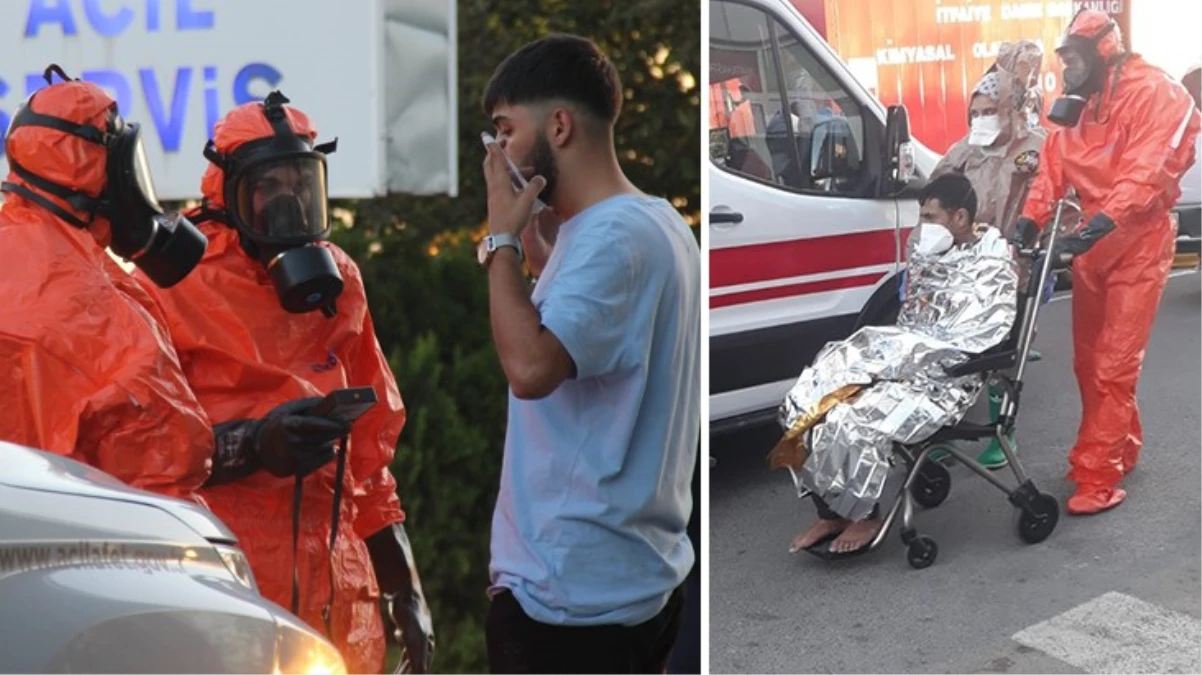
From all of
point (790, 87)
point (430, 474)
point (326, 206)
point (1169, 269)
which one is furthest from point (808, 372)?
point (430, 474)

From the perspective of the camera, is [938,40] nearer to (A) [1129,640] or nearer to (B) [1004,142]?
(B) [1004,142]

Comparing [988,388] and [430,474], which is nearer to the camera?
[988,388]

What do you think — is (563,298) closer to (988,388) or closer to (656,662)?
(656,662)

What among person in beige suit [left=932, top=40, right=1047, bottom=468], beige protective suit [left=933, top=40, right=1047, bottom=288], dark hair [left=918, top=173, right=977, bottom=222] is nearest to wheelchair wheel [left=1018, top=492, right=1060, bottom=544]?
person in beige suit [left=932, top=40, right=1047, bottom=468]

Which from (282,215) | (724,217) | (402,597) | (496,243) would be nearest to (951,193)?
(724,217)

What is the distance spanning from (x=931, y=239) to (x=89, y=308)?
1.43 meters

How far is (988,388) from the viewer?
8.87 ft

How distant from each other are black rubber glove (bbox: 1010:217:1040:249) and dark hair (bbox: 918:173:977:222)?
9 cm

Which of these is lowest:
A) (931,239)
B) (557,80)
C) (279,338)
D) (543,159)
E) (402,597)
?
(402,597)

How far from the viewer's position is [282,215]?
8.43 ft

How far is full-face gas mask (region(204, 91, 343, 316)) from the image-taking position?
2537 millimetres

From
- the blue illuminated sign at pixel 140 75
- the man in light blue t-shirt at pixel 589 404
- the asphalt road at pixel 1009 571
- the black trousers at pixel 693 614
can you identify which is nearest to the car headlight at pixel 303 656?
the man in light blue t-shirt at pixel 589 404

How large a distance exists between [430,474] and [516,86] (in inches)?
61.4

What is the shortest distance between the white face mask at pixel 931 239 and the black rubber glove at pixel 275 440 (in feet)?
3.48
